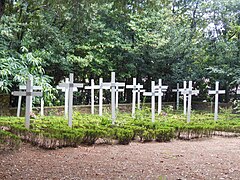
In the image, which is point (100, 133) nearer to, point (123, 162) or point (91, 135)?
point (91, 135)

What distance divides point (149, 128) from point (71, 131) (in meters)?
2.48

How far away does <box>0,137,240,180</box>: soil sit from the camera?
464 centimetres

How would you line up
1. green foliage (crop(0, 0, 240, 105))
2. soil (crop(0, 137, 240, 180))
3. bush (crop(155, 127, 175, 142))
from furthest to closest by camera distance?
green foliage (crop(0, 0, 240, 105)) → bush (crop(155, 127, 175, 142)) → soil (crop(0, 137, 240, 180))

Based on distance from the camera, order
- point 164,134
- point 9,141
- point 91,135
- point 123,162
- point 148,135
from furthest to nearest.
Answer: point 164,134
point 148,135
point 91,135
point 9,141
point 123,162

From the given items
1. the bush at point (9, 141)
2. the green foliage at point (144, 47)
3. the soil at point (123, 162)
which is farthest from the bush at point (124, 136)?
the green foliage at point (144, 47)

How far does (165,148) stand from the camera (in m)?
7.12

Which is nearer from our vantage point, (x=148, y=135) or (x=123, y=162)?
(x=123, y=162)

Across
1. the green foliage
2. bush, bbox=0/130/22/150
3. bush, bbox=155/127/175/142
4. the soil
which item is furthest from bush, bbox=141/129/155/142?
the green foliage

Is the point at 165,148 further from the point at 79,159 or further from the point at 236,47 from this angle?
the point at 236,47

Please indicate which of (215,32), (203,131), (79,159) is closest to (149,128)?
(203,131)

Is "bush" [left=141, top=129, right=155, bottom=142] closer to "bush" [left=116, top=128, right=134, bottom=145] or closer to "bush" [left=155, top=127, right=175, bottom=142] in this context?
"bush" [left=155, top=127, right=175, bottom=142]

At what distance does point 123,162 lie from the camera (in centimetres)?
545

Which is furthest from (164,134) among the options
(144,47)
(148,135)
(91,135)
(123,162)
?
(144,47)

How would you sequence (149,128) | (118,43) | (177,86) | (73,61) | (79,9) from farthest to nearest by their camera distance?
1. (177,86)
2. (118,43)
3. (73,61)
4. (149,128)
5. (79,9)
